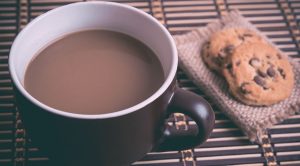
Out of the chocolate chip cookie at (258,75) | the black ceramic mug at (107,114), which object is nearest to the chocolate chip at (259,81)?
the chocolate chip cookie at (258,75)

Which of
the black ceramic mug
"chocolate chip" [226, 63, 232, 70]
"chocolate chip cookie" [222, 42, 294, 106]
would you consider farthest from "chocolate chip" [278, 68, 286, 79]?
the black ceramic mug

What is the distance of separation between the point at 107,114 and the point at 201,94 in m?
0.35

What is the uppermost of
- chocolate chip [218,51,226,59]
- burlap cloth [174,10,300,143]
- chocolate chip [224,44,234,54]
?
chocolate chip [224,44,234,54]

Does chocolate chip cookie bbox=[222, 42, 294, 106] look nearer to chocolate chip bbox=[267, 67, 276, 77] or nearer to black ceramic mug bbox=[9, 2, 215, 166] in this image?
chocolate chip bbox=[267, 67, 276, 77]

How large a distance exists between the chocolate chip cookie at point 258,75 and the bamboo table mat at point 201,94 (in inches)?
2.3

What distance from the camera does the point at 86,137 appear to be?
542 mm

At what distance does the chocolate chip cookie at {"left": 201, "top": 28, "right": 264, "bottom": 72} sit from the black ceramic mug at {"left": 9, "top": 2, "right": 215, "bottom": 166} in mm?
214

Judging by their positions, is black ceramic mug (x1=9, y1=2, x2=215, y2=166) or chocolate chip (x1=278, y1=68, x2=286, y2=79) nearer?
black ceramic mug (x1=9, y1=2, x2=215, y2=166)

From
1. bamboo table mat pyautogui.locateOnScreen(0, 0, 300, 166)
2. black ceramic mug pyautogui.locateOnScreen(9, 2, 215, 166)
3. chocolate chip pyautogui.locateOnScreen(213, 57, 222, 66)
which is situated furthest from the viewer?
chocolate chip pyautogui.locateOnScreen(213, 57, 222, 66)

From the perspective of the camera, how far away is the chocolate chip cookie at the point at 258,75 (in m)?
0.80

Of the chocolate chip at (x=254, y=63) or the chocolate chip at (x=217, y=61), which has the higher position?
the chocolate chip at (x=217, y=61)

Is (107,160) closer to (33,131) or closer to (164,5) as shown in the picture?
(33,131)

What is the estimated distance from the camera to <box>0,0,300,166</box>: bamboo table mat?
740 mm

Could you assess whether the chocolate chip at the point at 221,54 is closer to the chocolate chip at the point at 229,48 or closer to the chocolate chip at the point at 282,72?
the chocolate chip at the point at 229,48
